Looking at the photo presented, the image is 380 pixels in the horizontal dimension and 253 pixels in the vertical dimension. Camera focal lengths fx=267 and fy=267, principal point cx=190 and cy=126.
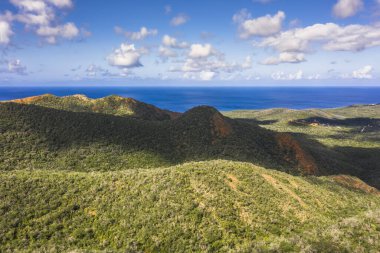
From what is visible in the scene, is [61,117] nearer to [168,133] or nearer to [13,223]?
[168,133]

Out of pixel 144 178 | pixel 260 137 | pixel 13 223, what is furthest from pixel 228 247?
pixel 260 137

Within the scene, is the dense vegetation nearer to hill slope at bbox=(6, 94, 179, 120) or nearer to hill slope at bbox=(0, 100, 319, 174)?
hill slope at bbox=(0, 100, 319, 174)

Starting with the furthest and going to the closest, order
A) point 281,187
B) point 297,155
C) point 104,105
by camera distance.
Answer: point 104,105
point 297,155
point 281,187

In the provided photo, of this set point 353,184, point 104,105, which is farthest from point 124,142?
point 104,105

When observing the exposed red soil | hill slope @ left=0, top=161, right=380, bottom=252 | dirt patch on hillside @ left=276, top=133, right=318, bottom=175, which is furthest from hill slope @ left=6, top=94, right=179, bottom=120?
hill slope @ left=0, top=161, right=380, bottom=252

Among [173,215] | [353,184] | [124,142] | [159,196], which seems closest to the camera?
[173,215]

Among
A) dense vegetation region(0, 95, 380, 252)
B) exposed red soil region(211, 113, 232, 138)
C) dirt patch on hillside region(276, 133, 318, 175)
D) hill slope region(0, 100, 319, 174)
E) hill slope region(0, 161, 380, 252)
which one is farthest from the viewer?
exposed red soil region(211, 113, 232, 138)

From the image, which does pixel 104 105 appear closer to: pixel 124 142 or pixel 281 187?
pixel 124 142
